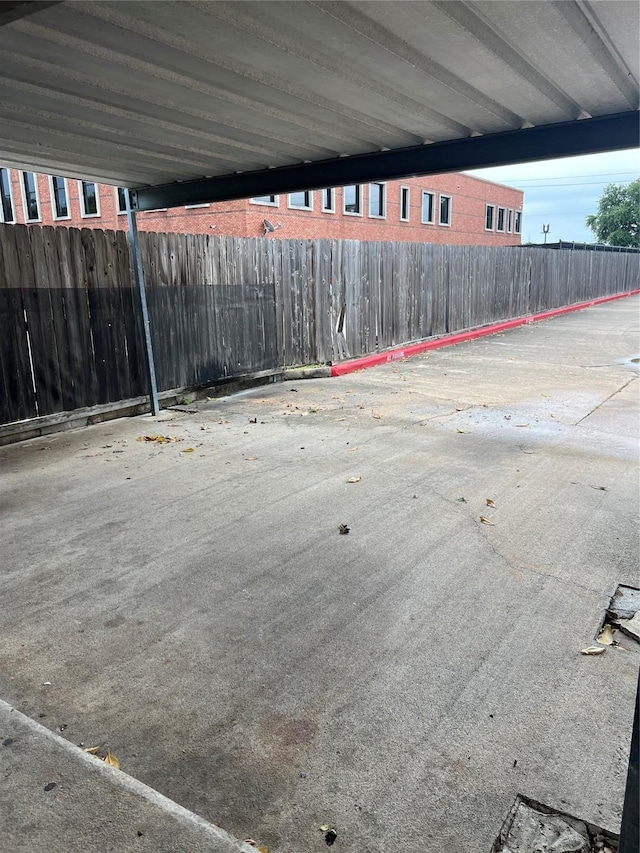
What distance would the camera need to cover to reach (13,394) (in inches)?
279

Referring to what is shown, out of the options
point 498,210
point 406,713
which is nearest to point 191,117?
point 406,713

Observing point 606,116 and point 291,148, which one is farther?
point 291,148

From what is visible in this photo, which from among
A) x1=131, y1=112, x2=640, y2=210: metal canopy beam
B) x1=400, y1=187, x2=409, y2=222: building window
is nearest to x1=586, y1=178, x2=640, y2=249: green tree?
x1=400, y1=187, x2=409, y2=222: building window

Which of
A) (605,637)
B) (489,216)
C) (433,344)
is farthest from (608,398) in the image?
(489,216)

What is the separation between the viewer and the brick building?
2297 cm

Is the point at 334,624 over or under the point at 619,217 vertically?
under

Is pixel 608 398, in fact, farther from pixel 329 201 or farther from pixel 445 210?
pixel 445 210

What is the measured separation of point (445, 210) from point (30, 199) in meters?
22.2

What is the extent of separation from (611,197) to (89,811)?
246ft

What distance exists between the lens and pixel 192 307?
9.60 meters

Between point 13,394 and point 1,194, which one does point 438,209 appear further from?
point 13,394

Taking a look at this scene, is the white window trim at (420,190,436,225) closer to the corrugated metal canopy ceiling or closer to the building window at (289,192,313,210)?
the building window at (289,192,313,210)

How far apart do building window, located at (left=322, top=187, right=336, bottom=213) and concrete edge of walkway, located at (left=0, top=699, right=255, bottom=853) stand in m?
26.1

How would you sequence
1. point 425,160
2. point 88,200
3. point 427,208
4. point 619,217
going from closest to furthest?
1. point 425,160
2. point 88,200
3. point 427,208
4. point 619,217
